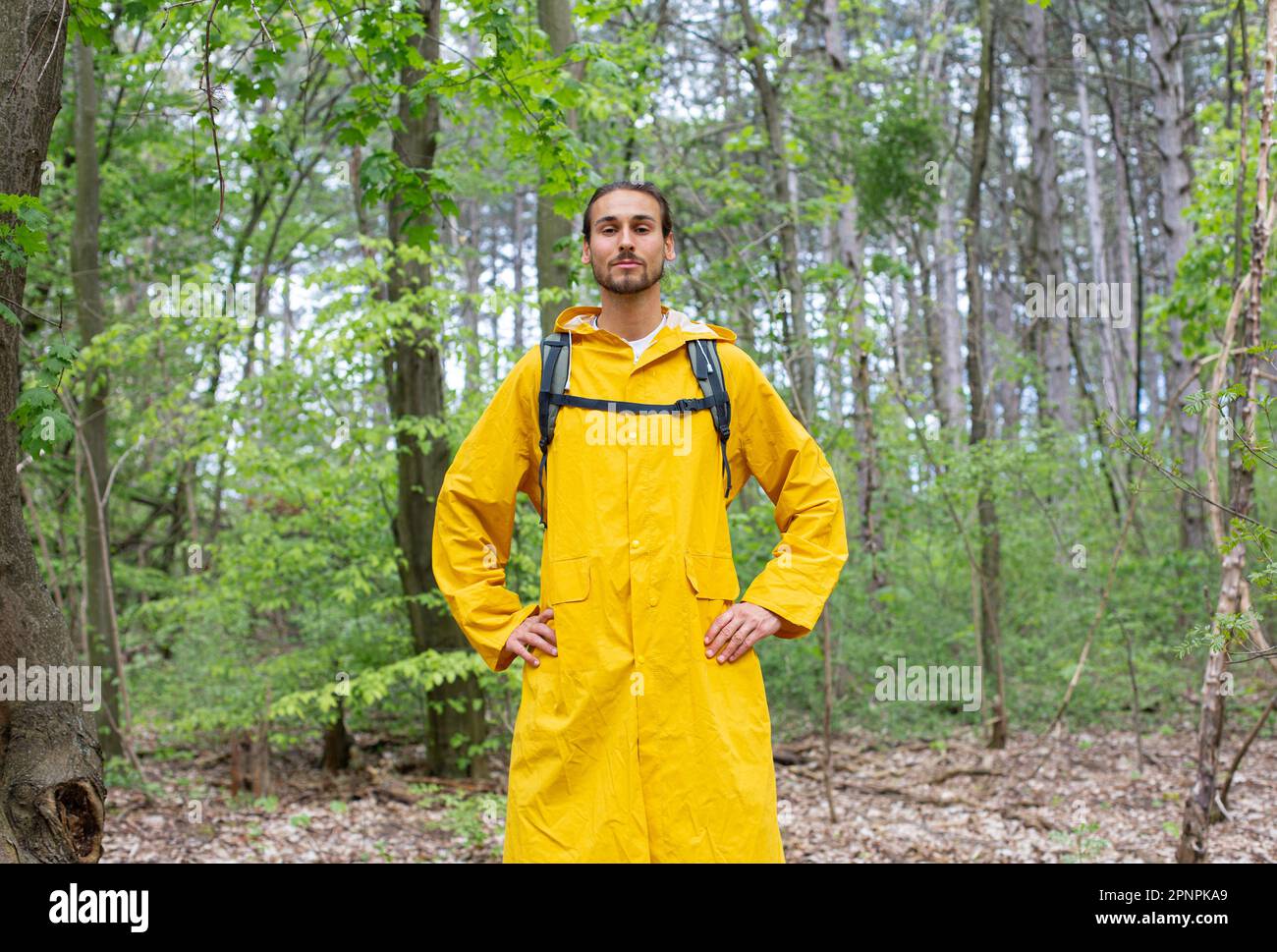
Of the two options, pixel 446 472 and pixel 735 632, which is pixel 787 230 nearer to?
pixel 446 472

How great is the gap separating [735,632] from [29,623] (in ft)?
6.96

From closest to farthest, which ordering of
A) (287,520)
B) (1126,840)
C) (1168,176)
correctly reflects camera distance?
(1126,840) → (287,520) → (1168,176)

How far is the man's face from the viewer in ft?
9.64

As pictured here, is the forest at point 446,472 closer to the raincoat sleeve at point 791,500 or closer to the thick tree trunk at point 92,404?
the thick tree trunk at point 92,404

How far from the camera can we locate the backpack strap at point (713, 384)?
2.95m

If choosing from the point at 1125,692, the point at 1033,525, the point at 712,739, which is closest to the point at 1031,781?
the point at 1125,692

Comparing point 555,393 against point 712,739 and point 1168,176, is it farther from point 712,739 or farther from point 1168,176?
point 1168,176

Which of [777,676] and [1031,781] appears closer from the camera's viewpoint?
[1031,781]

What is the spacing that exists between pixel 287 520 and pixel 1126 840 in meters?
5.86

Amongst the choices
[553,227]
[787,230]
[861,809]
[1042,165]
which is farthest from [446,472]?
[1042,165]

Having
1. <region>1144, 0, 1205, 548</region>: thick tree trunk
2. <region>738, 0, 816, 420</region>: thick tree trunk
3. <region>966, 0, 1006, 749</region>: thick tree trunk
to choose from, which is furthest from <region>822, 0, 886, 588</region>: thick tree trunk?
<region>1144, 0, 1205, 548</region>: thick tree trunk

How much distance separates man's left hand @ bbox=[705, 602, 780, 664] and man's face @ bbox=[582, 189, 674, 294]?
0.90 meters
